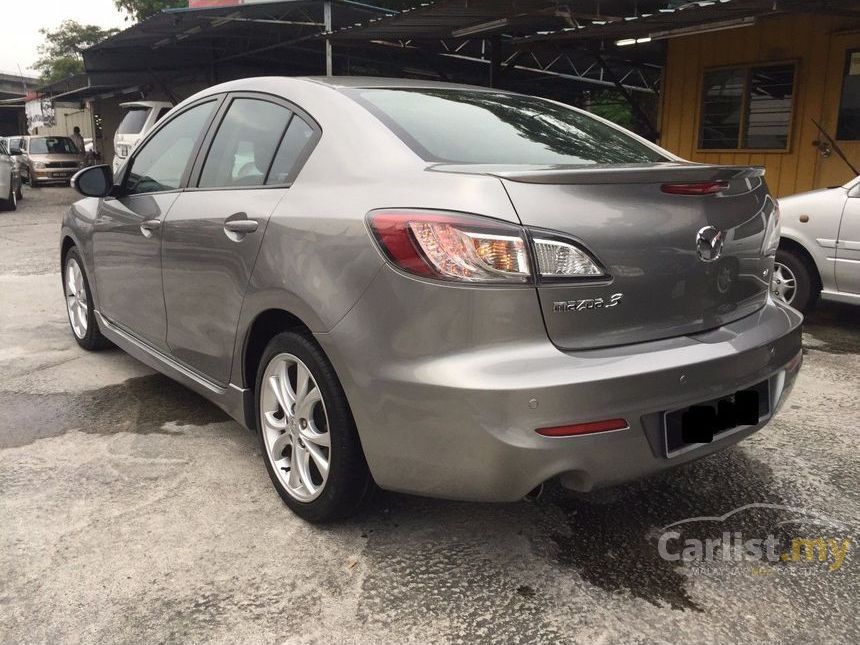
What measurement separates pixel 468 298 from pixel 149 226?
1990mm

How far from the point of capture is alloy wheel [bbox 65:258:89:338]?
475cm

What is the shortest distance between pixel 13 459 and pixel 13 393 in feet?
3.31

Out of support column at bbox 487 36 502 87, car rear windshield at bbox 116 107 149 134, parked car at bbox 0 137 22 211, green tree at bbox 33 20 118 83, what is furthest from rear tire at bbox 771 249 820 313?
green tree at bbox 33 20 118 83

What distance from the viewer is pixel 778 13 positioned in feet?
23.3

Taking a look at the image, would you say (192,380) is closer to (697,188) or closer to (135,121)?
(697,188)

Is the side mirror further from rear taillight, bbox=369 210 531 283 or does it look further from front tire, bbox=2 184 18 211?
front tire, bbox=2 184 18 211

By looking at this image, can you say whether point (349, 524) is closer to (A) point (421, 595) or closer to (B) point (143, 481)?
(A) point (421, 595)

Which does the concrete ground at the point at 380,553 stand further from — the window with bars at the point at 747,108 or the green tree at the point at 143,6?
the green tree at the point at 143,6

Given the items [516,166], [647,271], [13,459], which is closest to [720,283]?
[647,271]

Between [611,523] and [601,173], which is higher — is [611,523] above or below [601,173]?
below

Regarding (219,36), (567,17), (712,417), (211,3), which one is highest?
(211,3)

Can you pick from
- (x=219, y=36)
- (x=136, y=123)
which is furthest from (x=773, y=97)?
(x=136, y=123)

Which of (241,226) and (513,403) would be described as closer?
(513,403)

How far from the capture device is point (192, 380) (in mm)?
3270
